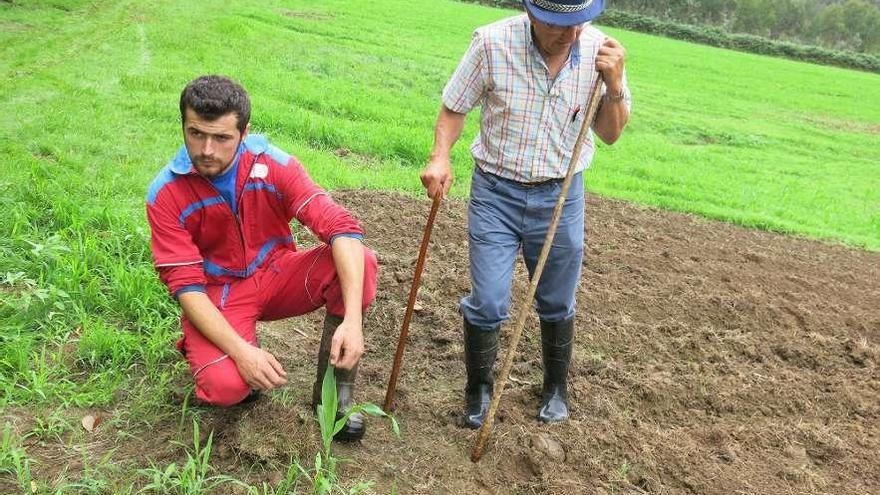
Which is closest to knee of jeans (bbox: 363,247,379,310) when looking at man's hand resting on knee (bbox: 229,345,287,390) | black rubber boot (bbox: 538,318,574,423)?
man's hand resting on knee (bbox: 229,345,287,390)

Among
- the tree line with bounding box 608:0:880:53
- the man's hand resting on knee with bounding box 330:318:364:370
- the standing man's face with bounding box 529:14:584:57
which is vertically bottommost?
the tree line with bounding box 608:0:880:53

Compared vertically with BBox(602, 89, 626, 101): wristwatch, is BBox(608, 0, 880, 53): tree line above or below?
below

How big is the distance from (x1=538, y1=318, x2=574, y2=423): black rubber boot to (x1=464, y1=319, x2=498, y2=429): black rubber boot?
262 millimetres

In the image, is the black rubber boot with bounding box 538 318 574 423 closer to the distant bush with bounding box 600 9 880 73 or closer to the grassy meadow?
the grassy meadow

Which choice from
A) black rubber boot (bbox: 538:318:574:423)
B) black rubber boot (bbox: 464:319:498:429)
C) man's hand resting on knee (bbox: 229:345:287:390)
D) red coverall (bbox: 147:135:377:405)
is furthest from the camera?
black rubber boot (bbox: 538:318:574:423)

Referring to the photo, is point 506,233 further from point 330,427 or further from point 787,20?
point 787,20

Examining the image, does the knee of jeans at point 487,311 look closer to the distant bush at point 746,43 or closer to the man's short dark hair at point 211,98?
the man's short dark hair at point 211,98

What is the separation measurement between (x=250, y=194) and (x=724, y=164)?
9.15 metres

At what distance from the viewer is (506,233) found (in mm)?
3342

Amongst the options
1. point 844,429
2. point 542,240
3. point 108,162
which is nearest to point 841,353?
point 844,429

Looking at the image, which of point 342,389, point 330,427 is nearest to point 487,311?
point 342,389

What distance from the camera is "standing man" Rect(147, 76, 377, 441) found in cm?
287

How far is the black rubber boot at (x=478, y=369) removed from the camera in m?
3.43

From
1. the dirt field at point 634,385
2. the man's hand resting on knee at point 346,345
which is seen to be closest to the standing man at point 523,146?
the dirt field at point 634,385
